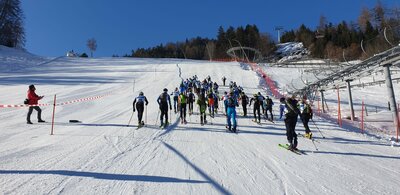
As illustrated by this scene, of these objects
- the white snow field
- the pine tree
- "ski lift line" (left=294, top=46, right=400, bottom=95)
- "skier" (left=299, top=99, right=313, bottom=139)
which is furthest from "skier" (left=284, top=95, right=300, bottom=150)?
the pine tree

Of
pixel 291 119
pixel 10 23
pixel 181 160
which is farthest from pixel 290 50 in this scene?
pixel 181 160

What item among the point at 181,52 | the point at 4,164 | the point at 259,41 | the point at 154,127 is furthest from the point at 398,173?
the point at 181,52

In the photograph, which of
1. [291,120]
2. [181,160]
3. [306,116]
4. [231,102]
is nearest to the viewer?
[181,160]

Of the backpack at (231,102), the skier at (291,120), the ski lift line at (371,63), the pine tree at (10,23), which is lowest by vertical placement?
the skier at (291,120)

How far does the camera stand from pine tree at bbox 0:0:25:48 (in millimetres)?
63562

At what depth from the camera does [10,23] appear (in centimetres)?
6500

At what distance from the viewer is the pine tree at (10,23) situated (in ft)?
209

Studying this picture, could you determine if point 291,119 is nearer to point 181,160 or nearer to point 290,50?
point 181,160

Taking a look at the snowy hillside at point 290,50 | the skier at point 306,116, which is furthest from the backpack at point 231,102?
the snowy hillside at point 290,50

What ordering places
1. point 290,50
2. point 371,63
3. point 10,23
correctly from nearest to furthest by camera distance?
point 371,63
point 10,23
point 290,50

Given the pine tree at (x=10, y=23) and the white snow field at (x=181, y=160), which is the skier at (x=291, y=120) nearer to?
the white snow field at (x=181, y=160)

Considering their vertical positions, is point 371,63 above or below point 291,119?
above

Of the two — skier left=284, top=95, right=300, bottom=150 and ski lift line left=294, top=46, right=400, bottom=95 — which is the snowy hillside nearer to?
ski lift line left=294, top=46, right=400, bottom=95

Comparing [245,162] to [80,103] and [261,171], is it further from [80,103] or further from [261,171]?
[80,103]
